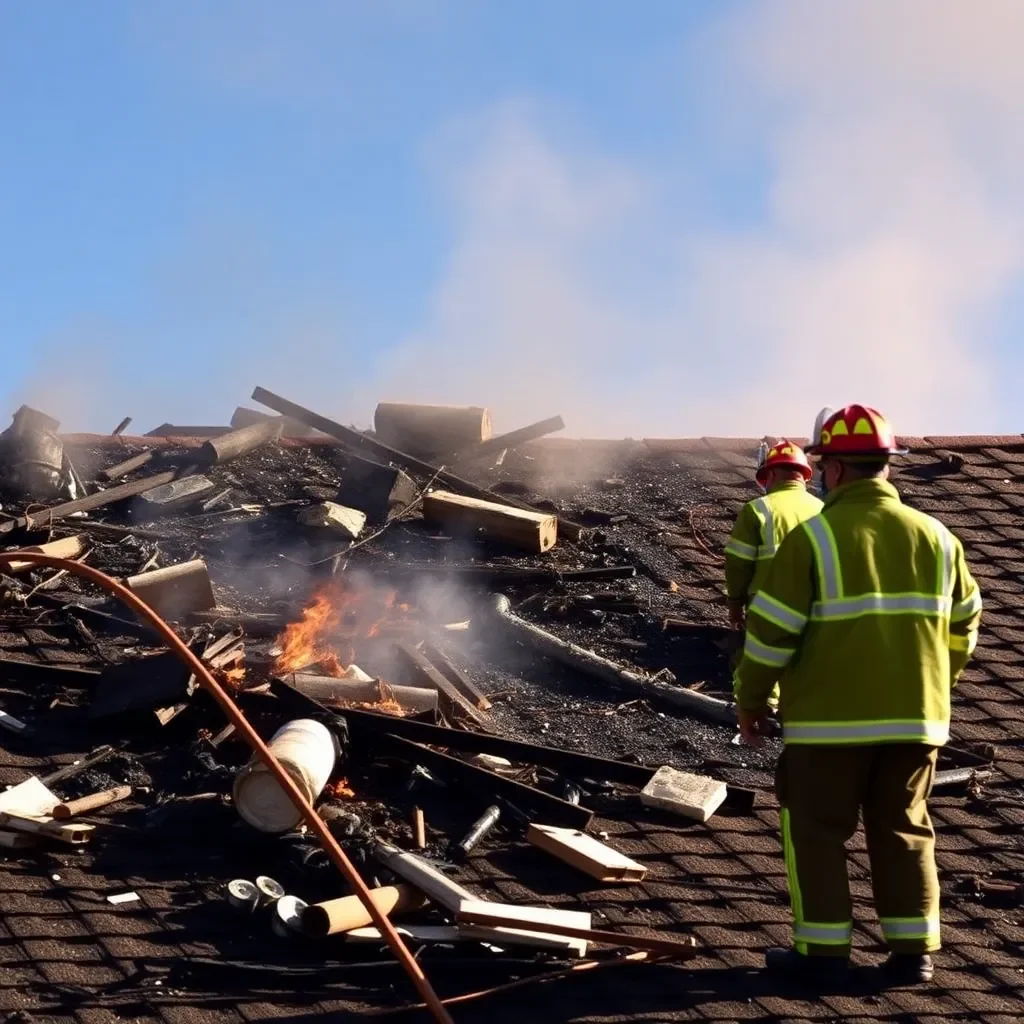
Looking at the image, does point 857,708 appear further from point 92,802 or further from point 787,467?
point 92,802

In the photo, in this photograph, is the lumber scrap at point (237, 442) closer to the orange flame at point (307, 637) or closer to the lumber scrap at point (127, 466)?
the lumber scrap at point (127, 466)

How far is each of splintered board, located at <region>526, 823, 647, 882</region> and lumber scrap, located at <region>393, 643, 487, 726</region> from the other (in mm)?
1337

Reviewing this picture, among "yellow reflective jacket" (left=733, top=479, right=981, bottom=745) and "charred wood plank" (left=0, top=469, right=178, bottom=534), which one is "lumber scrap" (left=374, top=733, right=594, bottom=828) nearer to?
"yellow reflective jacket" (left=733, top=479, right=981, bottom=745)

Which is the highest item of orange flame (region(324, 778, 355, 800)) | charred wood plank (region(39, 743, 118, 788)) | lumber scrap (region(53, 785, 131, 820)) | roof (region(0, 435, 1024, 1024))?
charred wood plank (region(39, 743, 118, 788))

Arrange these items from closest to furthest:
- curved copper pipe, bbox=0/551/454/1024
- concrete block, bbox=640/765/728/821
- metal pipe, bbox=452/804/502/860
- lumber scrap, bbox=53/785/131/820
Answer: curved copper pipe, bbox=0/551/454/1024
lumber scrap, bbox=53/785/131/820
metal pipe, bbox=452/804/502/860
concrete block, bbox=640/765/728/821

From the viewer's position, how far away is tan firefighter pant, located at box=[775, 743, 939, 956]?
4848mm

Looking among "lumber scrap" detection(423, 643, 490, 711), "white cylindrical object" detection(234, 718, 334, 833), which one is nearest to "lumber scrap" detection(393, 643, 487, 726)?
"lumber scrap" detection(423, 643, 490, 711)

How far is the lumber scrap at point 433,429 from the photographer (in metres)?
10.9

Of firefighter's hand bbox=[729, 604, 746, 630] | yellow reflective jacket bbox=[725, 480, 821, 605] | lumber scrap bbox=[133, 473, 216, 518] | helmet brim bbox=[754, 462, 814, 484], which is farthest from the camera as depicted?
lumber scrap bbox=[133, 473, 216, 518]

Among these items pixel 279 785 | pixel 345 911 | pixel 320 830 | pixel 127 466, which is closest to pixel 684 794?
pixel 279 785

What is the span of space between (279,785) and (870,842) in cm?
223

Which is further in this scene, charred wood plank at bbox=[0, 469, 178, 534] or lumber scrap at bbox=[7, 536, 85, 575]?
charred wood plank at bbox=[0, 469, 178, 534]

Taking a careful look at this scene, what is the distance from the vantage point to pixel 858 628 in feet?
16.1

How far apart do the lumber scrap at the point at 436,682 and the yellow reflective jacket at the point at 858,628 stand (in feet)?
7.43
